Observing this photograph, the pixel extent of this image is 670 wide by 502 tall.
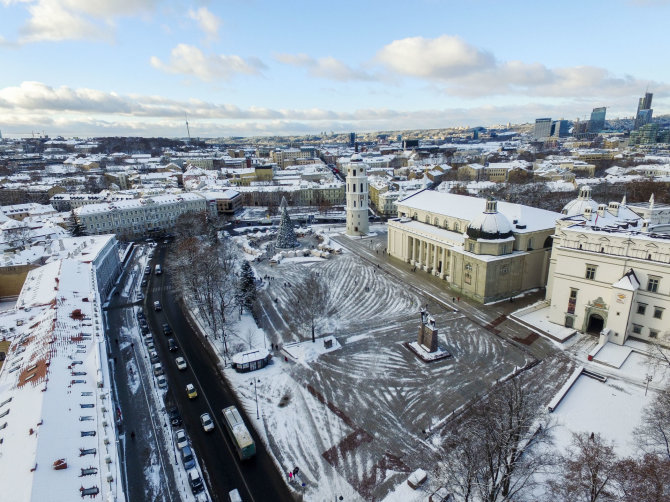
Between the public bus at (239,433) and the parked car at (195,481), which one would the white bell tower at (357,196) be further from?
the parked car at (195,481)

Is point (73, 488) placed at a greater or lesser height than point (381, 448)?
greater

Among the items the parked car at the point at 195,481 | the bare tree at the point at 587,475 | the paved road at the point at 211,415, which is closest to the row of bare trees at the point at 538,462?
the bare tree at the point at 587,475

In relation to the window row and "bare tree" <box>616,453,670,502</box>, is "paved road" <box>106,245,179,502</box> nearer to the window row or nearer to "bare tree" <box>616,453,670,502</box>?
"bare tree" <box>616,453,670,502</box>

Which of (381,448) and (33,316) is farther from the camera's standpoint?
(33,316)

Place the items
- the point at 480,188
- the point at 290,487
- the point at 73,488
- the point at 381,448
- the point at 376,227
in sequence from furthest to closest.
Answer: the point at 480,188, the point at 376,227, the point at 381,448, the point at 290,487, the point at 73,488

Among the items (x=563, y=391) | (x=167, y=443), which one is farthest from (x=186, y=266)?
(x=563, y=391)

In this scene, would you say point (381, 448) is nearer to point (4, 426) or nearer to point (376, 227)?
point (4, 426)
